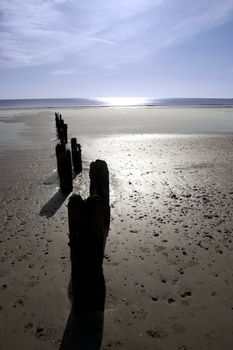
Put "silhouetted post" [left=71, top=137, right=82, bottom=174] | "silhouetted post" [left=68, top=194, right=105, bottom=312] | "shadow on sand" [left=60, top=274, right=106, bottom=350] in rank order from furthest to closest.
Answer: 1. "silhouetted post" [left=71, top=137, right=82, bottom=174]
2. "silhouetted post" [left=68, top=194, right=105, bottom=312]
3. "shadow on sand" [left=60, top=274, right=106, bottom=350]

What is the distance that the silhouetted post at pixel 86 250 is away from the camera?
4.50 meters

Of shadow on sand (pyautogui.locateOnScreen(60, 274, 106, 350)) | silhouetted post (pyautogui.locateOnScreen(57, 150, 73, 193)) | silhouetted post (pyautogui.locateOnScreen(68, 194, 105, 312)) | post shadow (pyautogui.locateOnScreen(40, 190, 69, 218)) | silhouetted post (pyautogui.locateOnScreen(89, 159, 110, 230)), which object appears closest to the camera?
shadow on sand (pyautogui.locateOnScreen(60, 274, 106, 350))

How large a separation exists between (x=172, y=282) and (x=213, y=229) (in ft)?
7.59

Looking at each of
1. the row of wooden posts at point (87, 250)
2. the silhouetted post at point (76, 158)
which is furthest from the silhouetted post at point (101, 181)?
the silhouetted post at point (76, 158)

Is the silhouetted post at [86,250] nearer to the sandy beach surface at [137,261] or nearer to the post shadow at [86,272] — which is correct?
the post shadow at [86,272]

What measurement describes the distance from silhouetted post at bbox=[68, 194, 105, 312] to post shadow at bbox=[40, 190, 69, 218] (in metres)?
3.64

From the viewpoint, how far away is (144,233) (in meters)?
7.04

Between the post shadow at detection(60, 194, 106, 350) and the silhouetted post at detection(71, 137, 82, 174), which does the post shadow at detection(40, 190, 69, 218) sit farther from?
the post shadow at detection(60, 194, 106, 350)

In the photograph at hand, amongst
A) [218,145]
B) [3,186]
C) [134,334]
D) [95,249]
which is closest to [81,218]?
[95,249]

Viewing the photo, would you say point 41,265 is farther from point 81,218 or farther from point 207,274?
point 207,274

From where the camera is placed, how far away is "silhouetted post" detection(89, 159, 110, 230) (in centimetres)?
738

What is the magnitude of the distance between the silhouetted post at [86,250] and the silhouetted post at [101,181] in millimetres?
2610

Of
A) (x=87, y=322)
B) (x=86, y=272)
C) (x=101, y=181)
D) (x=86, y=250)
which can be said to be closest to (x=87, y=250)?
(x=86, y=250)

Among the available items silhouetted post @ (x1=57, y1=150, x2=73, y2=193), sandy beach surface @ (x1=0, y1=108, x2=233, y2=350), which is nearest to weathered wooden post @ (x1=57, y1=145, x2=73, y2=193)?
silhouetted post @ (x1=57, y1=150, x2=73, y2=193)
